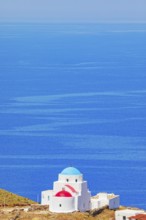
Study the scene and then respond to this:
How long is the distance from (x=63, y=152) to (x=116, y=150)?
4429 millimetres

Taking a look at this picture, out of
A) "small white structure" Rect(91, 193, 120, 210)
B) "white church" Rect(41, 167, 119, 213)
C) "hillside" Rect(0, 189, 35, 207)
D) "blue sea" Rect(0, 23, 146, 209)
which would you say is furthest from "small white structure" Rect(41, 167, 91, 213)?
"blue sea" Rect(0, 23, 146, 209)

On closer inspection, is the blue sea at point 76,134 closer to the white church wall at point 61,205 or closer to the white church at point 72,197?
the white church at point 72,197

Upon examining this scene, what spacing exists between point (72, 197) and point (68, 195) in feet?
0.84

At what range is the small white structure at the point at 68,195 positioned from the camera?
60.1 metres

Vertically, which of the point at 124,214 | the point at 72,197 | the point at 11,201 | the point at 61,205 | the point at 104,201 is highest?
the point at 11,201

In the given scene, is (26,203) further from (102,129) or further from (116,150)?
(102,129)

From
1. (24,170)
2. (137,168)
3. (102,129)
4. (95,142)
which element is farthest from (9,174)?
(102,129)

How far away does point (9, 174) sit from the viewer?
9294 centimetres

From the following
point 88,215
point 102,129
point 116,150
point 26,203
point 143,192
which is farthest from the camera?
point 102,129

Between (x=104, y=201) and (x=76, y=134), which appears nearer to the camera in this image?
(x=104, y=201)

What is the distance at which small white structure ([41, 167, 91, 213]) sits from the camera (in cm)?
6012

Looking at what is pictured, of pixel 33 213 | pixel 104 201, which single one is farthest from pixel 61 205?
pixel 104 201

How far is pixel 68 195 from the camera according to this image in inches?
2389

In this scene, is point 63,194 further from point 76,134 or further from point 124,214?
point 76,134
